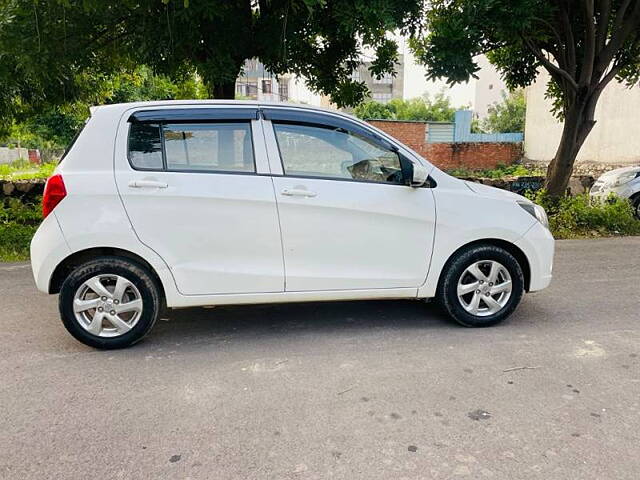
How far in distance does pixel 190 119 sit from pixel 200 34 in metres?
2.87

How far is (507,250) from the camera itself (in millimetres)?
4320

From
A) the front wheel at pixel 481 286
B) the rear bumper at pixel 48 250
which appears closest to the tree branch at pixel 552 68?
the front wheel at pixel 481 286

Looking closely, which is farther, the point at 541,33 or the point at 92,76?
the point at 92,76

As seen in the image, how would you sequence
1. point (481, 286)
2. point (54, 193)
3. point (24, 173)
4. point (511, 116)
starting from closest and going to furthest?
point (54, 193)
point (481, 286)
point (24, 173)
point (511, 116)

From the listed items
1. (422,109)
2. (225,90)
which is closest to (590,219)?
(225,90)

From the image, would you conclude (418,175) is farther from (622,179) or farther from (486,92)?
(486,92)

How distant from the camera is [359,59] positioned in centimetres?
832

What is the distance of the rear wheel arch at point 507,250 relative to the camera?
4.19 metres

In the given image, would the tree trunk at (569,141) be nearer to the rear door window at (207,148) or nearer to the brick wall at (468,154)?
the rear door window at (207,148)

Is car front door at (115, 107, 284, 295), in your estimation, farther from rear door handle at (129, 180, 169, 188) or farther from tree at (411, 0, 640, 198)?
tree at (411, 0, 640, 198)

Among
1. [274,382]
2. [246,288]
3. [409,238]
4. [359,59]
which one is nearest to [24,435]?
[274,382]

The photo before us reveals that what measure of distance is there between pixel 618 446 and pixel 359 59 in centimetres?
706

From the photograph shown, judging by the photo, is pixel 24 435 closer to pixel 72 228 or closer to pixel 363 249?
pixel 72 228

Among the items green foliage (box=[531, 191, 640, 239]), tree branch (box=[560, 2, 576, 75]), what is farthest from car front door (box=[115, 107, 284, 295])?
tree branch (box=[560, 2, 576, 75])
